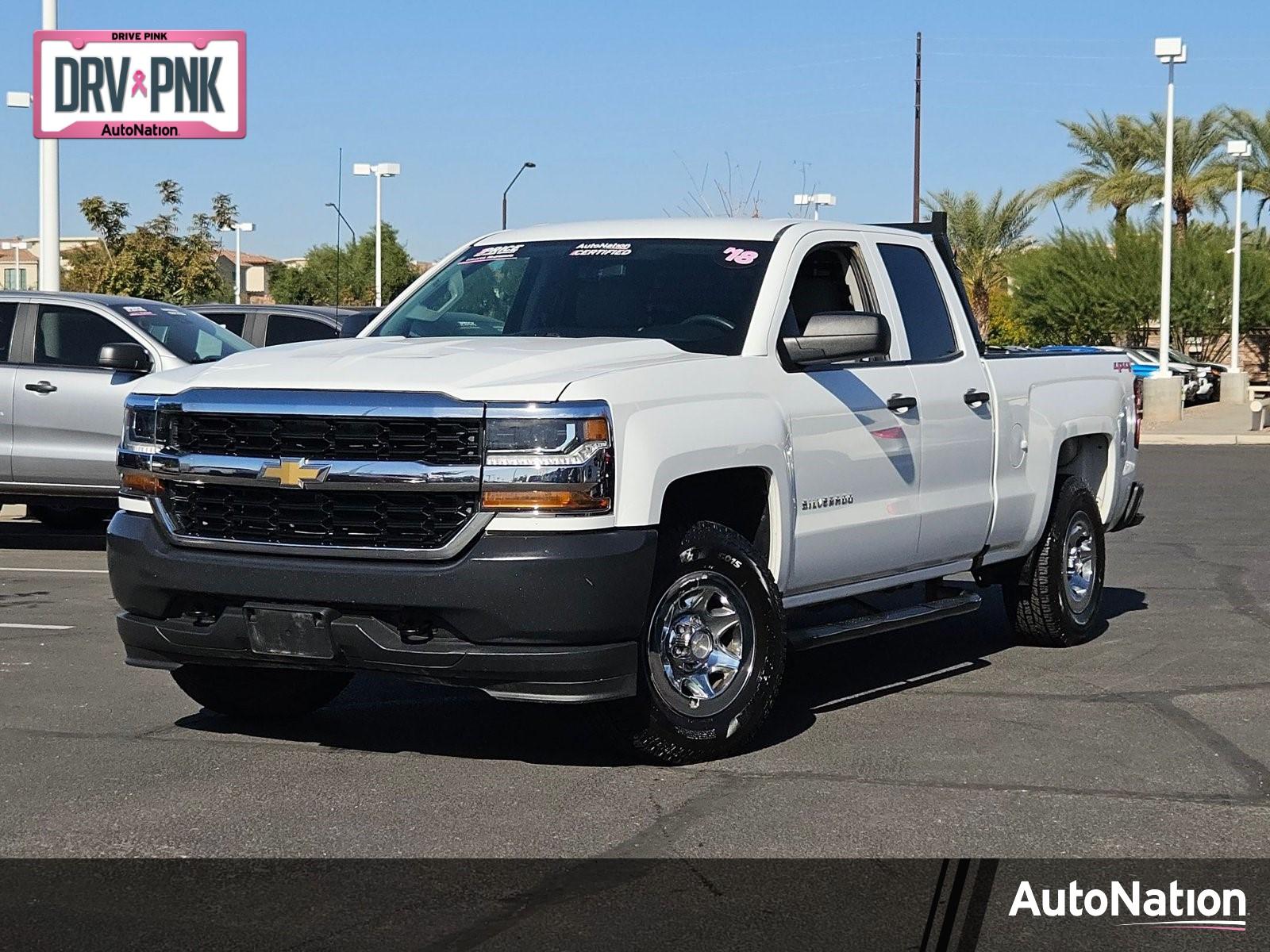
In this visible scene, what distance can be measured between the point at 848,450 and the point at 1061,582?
2404 mm

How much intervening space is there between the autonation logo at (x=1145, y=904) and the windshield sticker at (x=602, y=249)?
3564mm

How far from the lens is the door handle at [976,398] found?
8.07 meters

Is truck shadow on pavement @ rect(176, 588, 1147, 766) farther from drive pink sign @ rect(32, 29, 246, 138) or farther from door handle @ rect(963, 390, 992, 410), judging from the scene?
drive pink sign @ rect(32, 29, 246, 138)

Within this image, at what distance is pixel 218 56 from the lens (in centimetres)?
2088

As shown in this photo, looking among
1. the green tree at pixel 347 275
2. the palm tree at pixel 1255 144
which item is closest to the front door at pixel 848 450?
the palm tree at pixel 1255 144

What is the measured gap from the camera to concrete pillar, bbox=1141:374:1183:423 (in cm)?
3422

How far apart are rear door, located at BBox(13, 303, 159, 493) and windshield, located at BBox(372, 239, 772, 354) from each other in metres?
5.68

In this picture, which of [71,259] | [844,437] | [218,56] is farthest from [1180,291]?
[844,437]

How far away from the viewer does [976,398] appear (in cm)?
812

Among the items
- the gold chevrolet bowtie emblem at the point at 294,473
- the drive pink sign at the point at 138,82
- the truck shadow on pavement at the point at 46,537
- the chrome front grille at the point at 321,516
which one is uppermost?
the drive pink sign at the point at 138,82

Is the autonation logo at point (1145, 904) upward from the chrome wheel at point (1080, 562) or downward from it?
downward

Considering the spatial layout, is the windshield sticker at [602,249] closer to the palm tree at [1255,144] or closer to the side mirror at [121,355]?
the side mirror at [121,355]

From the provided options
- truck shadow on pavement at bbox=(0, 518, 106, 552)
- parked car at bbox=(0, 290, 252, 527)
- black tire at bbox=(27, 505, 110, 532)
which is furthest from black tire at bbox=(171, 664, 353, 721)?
black tire at bbox=(27, 505, 110, 532)

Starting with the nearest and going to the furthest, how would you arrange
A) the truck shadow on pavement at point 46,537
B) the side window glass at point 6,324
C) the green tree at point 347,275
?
1. the side window glass at point 6,324
2. the truck shadow on pavement at point 46,537
3. the green tree at point 347,275
